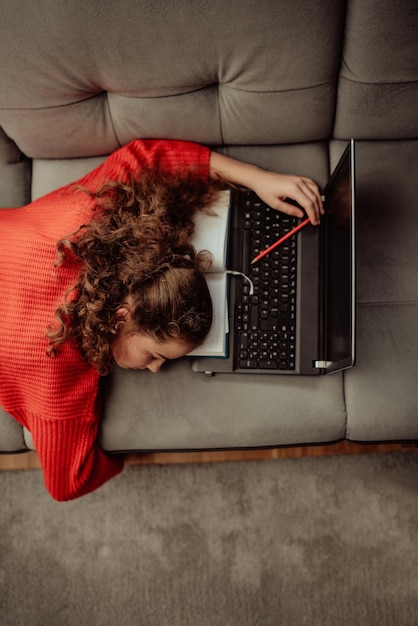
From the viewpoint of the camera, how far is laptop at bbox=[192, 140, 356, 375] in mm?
993

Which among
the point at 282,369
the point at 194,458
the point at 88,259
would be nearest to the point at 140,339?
the point at 88,259

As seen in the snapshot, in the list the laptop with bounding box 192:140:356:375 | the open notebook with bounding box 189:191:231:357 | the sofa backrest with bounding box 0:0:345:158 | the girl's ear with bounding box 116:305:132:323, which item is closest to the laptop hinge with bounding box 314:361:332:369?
the laptop with bounding box 192:140:356:375

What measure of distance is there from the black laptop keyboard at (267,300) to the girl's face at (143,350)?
0.57 ft

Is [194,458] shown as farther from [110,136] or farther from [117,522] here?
[110,136]

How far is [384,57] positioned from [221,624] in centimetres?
141

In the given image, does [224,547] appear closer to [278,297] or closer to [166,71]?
[278,297]

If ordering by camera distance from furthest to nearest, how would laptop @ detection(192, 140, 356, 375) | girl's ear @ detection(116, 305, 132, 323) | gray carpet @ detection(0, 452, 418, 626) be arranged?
1. gray carpet @ detection(0, 452, 418, 626)
2. laptop @ detection(192, 140, 356, 375)
3. girl's ear @ detection(116, 305, 132, 323)

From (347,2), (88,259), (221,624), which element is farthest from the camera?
(221,624)

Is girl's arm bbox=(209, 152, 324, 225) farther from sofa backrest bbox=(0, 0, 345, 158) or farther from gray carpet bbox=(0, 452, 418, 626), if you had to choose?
gray carpet bbox=(0, 452, 418, 626)

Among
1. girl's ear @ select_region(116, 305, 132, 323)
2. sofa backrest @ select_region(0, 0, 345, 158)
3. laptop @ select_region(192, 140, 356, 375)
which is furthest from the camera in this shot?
laptop @ select_region(192, 140, 356, 375)

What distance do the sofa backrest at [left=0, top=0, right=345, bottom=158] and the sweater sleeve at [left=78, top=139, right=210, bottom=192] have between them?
28 mm

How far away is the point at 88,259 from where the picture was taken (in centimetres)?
92

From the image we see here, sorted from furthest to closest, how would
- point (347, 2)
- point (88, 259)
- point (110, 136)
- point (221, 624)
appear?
point (221, 624) < point (110, 136) < point (88, 259) < point (347, 2)

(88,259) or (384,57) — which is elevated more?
(384,57)
